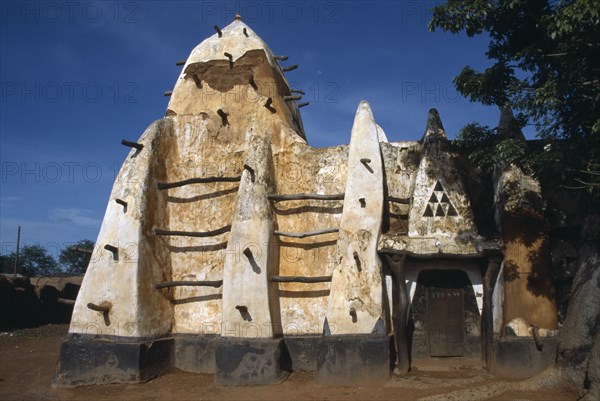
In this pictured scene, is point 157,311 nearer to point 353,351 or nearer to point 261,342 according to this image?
point 261,342

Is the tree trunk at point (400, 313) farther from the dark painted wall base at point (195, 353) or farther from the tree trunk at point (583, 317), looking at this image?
the dark painted wall base at point (195, 353)

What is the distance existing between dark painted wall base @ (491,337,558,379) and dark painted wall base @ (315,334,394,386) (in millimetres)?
2188

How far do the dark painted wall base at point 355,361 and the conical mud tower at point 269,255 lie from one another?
0.03m

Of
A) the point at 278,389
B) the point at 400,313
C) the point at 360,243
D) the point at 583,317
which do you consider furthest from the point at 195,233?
the point at 583,317

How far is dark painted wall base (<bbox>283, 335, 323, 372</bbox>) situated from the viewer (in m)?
11.2

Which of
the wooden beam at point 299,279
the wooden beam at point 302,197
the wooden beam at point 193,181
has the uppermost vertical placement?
the wooden beam at point 193,181

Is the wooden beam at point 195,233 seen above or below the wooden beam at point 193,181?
below

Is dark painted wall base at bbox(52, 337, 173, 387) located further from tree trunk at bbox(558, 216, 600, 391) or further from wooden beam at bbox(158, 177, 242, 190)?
tree trunk at bbox(558, 216, 600, 391)

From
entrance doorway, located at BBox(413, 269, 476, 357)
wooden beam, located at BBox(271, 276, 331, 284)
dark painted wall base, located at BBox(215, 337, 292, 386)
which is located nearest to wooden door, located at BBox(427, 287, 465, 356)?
entrance doorway, located at BBox(413, 269, 476, 357)

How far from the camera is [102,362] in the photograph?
10742 mm

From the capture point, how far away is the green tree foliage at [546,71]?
26.4ft

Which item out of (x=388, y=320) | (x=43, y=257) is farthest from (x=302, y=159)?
(x=43, y=257)

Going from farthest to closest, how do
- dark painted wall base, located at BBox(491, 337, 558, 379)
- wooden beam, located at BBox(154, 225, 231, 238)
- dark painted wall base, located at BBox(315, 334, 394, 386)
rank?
wooden beam, located at BBox(154, 225, 231, 238), dark painted wall base, located at BBox(315, 334, 394, 386), dark painted wall base, located at BBox(491, 337, 558, 379)

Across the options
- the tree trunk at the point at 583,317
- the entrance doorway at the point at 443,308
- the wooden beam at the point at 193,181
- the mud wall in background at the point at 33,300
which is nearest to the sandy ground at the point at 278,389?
the entrance doorway at the point at 443,308
